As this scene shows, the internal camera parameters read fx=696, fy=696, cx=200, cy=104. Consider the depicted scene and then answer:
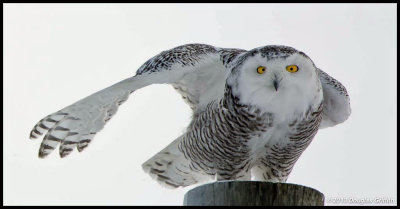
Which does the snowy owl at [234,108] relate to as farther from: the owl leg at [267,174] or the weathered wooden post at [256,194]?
the weathered wooden post at [256,194]

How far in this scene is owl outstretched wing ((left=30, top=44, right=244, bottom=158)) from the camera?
5172mm

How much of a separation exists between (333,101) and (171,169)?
5.28ft

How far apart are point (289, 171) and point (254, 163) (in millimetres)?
299

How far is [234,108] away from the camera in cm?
517

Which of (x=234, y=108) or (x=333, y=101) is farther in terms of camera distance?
(x=333, y=101)

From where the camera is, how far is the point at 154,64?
563cm

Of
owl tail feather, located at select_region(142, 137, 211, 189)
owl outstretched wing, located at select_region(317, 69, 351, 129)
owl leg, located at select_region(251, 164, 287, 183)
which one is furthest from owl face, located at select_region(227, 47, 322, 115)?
owl tail feather, located at select_region(142, 137, 211, 189)

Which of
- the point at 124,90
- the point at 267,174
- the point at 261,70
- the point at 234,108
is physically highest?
the point at 261,70

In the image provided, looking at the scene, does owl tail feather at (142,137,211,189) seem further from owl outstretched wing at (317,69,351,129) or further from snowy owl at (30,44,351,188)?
owl outstretched wing at (317,69,351,129)

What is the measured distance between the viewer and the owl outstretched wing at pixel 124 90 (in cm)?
517

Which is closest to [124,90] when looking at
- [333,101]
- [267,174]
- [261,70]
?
[261,70]

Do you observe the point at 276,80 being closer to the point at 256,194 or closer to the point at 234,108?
the point at 234,108

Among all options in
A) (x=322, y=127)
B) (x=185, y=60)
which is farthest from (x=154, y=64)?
(x=322, y=127)

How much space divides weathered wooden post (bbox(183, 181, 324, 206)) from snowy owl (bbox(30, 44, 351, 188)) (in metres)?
1.49
